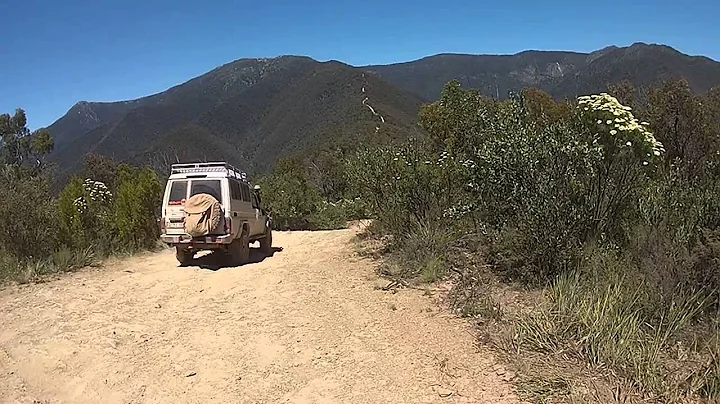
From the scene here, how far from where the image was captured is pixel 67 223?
44.3 feet

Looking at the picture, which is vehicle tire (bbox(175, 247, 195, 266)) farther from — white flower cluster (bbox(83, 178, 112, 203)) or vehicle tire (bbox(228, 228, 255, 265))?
white flower cluster (bbox(83, 178, 112, 203))

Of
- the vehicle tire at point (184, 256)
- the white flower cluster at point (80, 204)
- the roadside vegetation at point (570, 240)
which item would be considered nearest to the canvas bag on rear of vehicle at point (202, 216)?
the vehicle tire at point (184, 256)

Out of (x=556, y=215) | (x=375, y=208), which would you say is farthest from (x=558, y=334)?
(x=375, y=208)

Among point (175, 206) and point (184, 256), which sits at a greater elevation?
point (175, 206)

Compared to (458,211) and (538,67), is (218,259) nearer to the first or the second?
(458,211)

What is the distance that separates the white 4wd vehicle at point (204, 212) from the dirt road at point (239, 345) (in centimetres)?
166

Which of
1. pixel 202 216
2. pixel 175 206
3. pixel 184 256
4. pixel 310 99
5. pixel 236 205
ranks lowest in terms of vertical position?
pixel 184 256

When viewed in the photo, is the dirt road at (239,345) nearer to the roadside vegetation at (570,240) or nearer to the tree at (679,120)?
the roadside vegetation at (570,240)

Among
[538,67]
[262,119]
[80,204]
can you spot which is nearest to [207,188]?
[80,204]

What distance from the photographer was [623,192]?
8.73m

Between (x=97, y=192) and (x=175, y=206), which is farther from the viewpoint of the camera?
(x=97, y=192)

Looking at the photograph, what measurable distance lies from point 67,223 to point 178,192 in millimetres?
3166

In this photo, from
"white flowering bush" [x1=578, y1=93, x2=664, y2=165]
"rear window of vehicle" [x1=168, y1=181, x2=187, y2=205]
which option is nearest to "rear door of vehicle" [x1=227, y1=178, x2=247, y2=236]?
"rear window of vehicle" [x1=168, y1=181, x2=187, y2=205]

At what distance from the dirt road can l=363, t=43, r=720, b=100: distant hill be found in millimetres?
83533
